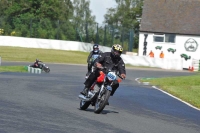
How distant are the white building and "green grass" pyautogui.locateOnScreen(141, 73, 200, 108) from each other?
90.6ft

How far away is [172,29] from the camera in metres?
61.3

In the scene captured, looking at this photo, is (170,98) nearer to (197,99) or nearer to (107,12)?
(197,99)

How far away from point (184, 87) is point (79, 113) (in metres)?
13.5

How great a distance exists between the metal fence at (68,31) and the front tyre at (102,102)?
4708cm

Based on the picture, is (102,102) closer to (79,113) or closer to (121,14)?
(79,113)

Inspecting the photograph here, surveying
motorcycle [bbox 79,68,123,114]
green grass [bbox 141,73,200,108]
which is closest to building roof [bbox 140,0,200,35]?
green grass [bbox 141,73,200,108]

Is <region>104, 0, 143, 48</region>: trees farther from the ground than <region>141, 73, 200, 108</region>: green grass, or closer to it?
farther from the ground

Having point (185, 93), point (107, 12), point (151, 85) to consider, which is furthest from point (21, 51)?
point (107, 12)

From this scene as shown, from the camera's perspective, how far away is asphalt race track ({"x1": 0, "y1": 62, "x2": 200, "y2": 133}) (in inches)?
461

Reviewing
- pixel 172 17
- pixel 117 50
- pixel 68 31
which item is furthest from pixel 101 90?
pixel 68 31

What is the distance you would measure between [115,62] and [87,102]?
1.23m

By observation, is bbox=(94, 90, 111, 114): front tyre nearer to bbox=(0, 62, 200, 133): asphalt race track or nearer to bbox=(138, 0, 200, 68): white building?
bbox=(0, 62, 200, 133): asphalt race track

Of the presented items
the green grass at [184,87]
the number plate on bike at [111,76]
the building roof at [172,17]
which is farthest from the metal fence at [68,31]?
the number plate on bike at [111,76]

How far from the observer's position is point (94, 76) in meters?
15.3
